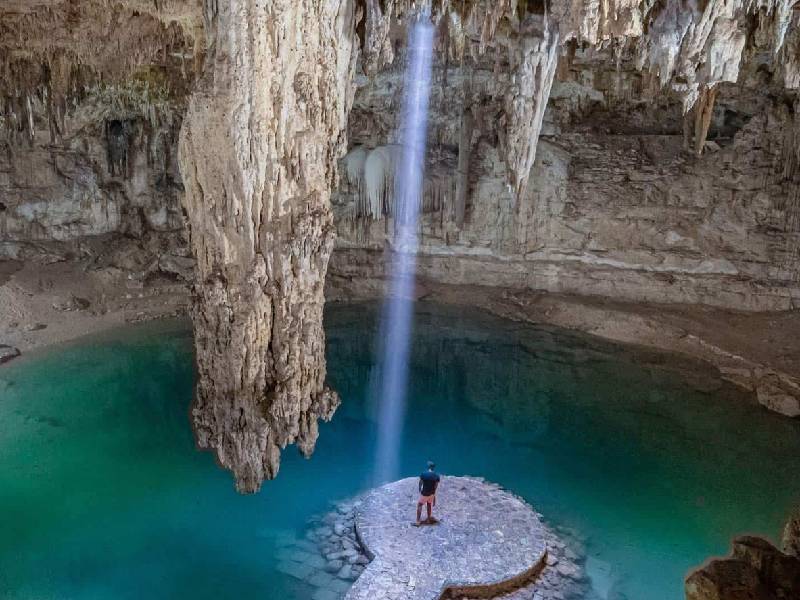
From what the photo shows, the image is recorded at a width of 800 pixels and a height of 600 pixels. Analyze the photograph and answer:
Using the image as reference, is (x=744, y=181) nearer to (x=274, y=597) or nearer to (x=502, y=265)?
(x=502, y=265)

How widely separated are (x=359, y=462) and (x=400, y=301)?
18.5 feet

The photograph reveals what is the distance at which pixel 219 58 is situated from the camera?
4082 millimetres

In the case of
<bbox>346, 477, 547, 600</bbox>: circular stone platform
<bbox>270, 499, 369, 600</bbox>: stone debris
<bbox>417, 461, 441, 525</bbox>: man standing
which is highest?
<bbox>417, 461, 441, 525</bbox>: man standing

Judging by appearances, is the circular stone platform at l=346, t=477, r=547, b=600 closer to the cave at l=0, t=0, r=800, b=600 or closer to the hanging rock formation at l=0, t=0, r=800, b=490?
the cave at l=0, t=0, r=800, b=600

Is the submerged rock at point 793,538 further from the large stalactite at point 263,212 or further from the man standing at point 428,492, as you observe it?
the man standing at point 428,492

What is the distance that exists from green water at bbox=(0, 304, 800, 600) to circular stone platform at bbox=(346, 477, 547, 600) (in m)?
0.45

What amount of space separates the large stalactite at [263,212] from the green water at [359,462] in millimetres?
1850

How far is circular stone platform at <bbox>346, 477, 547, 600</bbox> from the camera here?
18.4 ft

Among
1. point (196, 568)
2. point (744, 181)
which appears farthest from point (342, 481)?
point (744, 181)

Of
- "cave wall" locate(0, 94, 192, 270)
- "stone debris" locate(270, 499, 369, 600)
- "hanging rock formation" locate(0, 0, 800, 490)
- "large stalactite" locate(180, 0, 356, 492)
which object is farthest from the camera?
"cave wall" locate(0, 94, 192, 270)

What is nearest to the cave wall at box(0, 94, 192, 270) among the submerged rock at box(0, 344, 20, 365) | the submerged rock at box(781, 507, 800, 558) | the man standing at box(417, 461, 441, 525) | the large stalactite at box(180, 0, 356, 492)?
the submerged rock at box(0, 344, 20, 365)

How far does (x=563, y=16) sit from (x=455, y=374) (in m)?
6.11

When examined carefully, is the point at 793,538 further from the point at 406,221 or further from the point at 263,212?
the point at 406,221

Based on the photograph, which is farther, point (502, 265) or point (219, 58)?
point (502, 265)
